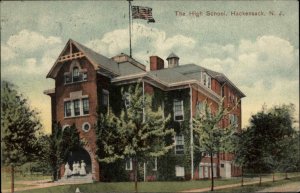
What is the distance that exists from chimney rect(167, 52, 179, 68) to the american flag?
811mm

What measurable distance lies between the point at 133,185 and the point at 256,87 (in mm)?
3327

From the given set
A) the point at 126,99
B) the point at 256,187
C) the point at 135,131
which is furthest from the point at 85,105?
the point at 256,187

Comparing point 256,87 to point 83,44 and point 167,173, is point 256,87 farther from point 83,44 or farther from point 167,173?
point 83,44

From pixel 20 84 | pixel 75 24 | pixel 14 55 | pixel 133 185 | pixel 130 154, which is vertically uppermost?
pixel 75 24

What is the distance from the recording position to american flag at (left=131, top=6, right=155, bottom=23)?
337 inches

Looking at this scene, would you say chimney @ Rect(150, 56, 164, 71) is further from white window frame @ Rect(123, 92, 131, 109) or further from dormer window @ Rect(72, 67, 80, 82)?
dormer window @ Rect(72, 67, 80, 82)

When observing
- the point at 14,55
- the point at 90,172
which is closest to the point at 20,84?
the point at 14,55

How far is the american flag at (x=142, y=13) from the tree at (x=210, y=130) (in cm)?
211

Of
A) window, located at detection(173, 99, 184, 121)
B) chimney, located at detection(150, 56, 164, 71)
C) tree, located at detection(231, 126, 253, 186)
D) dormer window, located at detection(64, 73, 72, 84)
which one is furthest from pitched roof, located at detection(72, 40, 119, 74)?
tree, located at detection(231, 126, 253, 186)

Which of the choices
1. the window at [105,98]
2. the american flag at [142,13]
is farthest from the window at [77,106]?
the american flag at [142,13]

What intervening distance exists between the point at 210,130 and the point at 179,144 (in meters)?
0.71

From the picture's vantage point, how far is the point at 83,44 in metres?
8.77

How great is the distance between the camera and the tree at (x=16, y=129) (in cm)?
887

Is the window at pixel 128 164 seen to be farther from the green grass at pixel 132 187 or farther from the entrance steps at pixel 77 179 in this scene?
the entrance steps at pixel 77 179
